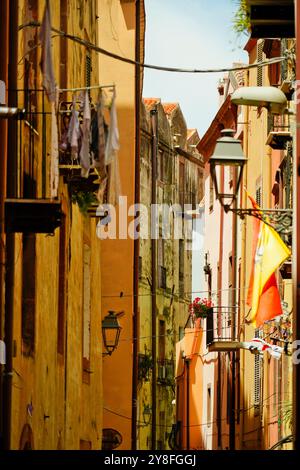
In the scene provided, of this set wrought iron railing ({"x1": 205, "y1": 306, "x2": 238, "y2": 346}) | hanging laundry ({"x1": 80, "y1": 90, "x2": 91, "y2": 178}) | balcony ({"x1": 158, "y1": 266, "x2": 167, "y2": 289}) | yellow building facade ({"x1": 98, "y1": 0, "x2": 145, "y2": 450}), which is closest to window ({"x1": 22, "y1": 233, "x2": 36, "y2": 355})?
hanging laundry ({"x1": 80, "y1": 90, "x2": 91, "y2": 178})

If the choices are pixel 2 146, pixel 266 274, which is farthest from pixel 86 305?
pixel 2 146

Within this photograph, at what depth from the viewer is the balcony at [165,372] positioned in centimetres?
5216

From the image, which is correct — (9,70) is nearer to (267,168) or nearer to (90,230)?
(90,230)

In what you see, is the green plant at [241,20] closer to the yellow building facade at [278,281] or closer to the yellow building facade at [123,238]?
the yellow building facade at [278,281]

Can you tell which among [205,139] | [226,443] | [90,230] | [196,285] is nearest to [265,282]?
[90,230]

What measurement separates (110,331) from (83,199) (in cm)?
795

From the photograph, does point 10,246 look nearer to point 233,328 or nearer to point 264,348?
point 264,348

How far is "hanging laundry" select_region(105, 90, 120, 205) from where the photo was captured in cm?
1764

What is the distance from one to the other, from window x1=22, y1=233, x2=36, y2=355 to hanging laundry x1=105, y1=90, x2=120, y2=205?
169 centimetres

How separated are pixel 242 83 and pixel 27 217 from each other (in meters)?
25.0

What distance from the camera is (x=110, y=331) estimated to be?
112ft

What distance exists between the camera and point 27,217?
58.5 ft

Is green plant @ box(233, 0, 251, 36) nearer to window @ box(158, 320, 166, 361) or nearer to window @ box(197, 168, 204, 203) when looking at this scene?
window @ box(158, 320, 166, 361)

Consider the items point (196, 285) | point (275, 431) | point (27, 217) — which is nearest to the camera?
point (27, 217)
